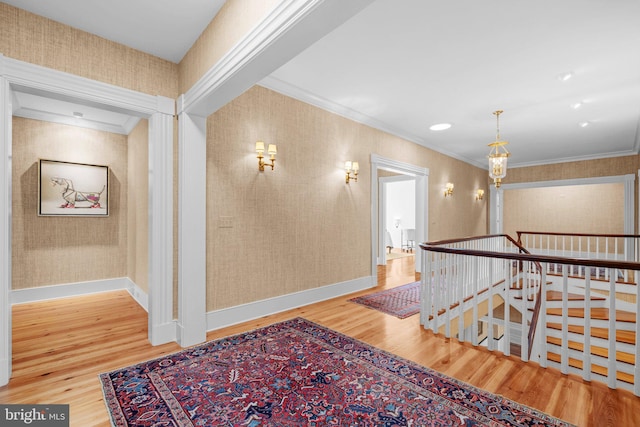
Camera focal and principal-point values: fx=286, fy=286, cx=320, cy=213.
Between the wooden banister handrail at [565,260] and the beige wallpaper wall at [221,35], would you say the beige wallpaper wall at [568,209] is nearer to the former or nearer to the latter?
the wooden banister handrail at [565,260]

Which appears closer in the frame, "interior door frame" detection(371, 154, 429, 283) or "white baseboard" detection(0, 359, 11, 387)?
"white baseboard" detection(0, 359, 11, 387)

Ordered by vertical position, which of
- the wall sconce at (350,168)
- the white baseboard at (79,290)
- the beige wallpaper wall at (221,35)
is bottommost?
the white baseboard at (79,290)

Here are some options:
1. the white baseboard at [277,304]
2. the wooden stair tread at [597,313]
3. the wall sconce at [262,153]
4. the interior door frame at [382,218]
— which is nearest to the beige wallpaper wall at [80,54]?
the wall sconce at [262,153]

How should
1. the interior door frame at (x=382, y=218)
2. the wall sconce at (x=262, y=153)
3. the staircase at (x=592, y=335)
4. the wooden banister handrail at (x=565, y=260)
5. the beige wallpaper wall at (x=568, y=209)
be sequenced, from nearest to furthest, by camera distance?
the wooden banister handrail at (x=565, y=260) → the wall sconce at (x=262, y=153) → the staircase at (x=592, y=335) → the interior door frame at (x=382, y=218) → the beige wallpaper wall at (x=568, y=209)

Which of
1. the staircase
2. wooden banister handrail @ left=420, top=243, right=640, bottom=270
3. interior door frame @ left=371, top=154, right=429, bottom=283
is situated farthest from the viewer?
interior door frame @ left=371, top=154, right=429, bottom=283

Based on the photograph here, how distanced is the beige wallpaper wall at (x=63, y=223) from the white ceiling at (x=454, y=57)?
8.99ft

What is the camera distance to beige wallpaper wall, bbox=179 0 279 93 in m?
1.84

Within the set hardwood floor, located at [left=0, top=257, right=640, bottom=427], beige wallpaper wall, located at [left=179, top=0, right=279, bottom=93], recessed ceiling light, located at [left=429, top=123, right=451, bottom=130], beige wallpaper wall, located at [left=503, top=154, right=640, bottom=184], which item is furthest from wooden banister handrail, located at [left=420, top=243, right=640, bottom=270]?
beige wallpaper wall, located at [left=503, top=154, right=640, bottom=184]

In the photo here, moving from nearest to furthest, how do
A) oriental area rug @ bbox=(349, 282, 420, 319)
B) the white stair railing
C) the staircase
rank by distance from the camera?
the white stair railing, oriental area rug @ bbox=(349, 282, 420, 319), the staircase

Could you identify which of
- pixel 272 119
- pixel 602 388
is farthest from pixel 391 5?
pixel 602 388

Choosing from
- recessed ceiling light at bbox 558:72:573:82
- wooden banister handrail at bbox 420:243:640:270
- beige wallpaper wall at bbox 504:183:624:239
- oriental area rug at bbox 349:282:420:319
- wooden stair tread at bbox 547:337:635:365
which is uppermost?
recessed ceiling light at bbox 558:72:573:82

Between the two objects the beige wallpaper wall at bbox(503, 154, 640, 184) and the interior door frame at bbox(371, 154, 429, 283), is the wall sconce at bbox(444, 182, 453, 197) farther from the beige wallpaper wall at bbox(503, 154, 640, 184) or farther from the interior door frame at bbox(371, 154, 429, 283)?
the beige wallpaper wall at bbox(503, 154, 640, 184)

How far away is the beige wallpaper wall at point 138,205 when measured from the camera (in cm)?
385

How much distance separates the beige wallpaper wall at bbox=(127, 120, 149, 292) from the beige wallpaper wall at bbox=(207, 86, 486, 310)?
1.31 meters
